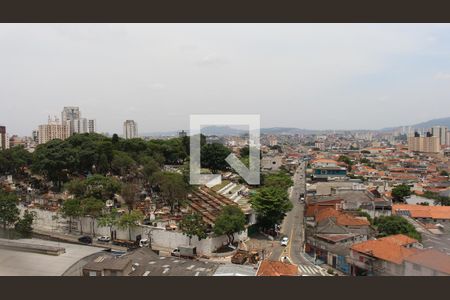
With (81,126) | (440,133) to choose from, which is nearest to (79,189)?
(81,126)

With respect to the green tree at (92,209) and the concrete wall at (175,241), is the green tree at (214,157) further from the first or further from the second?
the concrete wall at (175,241)

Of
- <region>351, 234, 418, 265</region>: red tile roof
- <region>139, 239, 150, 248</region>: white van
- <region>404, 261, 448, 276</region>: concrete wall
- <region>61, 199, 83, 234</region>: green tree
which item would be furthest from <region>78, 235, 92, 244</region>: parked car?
<region>404, 261, 448, 276</region>: concrete wall

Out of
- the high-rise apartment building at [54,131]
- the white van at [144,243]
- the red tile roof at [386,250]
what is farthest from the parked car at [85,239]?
the high-rise apartment building at [54,131]

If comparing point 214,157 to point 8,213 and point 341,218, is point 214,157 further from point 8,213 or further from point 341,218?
point 8,213

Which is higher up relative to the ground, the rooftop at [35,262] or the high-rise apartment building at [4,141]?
the high-rise apartment building at [4,141]

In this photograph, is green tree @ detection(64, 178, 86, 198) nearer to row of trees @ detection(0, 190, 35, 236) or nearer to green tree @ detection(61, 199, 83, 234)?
green tree @ detection(61, 199, 83, 234)

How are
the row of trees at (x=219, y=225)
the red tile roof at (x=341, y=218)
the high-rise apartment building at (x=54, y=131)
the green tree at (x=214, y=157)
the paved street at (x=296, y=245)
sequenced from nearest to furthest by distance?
the paved street at (x=296, y=245) < the row of trees at (x=219, y=225) < the red tile roof at (x=341, y=218) < the green tree at (x=214, y=157) < the high-rise apartment building at (x=54, y=131)
